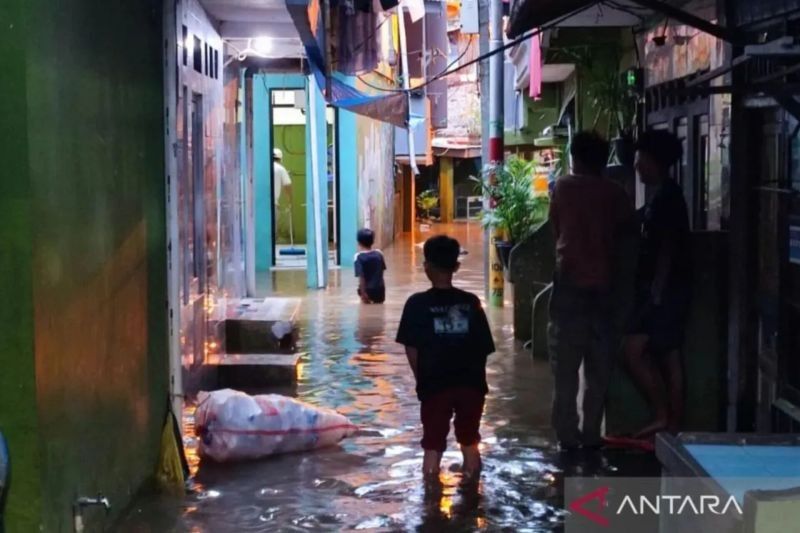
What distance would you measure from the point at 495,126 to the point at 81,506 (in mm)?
10122

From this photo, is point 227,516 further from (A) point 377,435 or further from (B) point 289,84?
(B) point 289,84

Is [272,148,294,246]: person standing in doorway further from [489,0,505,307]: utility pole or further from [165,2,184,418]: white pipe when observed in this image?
[165,2,184,418]: white pipe

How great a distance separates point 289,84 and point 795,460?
1578 centimetres

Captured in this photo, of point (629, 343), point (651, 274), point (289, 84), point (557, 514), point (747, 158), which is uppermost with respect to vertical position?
point (289, 84)

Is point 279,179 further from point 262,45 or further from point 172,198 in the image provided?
point 172,198

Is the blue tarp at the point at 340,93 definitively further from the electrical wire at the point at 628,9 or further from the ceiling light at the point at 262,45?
the electrical wire at the point at 628,9

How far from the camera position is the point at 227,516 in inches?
222

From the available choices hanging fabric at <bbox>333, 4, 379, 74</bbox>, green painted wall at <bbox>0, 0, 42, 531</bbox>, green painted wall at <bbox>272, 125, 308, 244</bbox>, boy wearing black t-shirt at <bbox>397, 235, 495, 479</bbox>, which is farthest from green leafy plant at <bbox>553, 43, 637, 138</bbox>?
green painted wall at <bbox>272, 125, 308, 244</bbox>

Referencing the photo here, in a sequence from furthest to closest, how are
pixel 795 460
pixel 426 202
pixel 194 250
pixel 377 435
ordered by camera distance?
pixel 426 202, pixel 194 250, pixel 377 435, pixel 795 460

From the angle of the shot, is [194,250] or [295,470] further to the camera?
[194,250]

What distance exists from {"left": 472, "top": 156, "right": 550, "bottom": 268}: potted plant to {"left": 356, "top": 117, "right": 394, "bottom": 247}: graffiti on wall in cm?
727

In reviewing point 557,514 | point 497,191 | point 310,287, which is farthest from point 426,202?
point 557,514

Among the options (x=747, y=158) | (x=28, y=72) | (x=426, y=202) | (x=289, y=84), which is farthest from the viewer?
(x=426, y=202)

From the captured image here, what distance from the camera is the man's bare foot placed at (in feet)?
22.7
